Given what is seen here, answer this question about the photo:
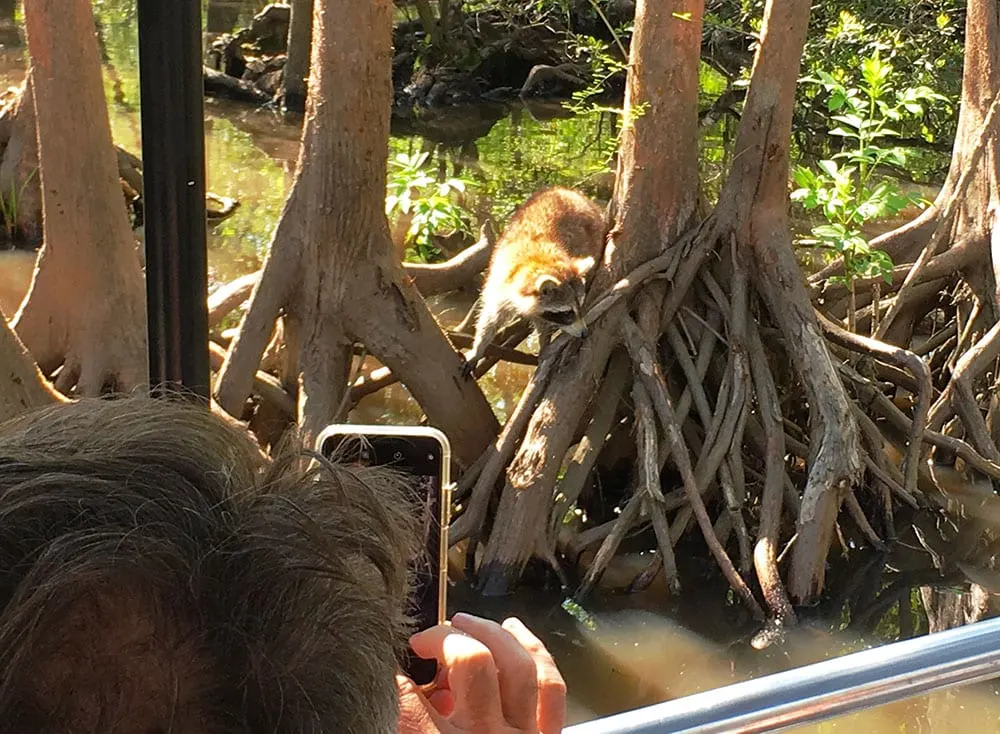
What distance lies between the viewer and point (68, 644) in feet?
1.49

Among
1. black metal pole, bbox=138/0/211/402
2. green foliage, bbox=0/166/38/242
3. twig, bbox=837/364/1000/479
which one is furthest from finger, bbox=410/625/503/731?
green foliage, bbox=0/166/38/242

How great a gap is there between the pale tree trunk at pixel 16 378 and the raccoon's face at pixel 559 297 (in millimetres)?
1539

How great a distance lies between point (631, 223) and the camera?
3543mm

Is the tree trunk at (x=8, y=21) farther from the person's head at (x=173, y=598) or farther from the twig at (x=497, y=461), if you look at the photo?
the person's head at (x=173, y=598)

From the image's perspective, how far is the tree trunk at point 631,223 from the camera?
334 cm

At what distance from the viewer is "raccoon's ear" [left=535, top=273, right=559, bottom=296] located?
11.7 feet

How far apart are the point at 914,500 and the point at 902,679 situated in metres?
2.98

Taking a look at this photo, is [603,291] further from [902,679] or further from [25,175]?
[25,175]

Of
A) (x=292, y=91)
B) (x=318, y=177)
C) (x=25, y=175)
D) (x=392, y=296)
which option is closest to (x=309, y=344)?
(x=392, y=296)

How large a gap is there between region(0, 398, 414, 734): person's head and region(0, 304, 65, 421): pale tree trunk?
81.3 inches

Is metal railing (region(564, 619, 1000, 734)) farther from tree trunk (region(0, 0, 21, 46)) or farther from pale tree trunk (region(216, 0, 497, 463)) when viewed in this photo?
tree trunk (region(0, 0, 21, 46))

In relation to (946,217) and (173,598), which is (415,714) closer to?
(173,598)

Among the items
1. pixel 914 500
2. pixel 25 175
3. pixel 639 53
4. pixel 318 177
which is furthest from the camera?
pixel 25 175

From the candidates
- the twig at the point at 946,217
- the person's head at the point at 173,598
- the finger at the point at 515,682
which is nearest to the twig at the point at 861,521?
the twig at the point at 946,217
